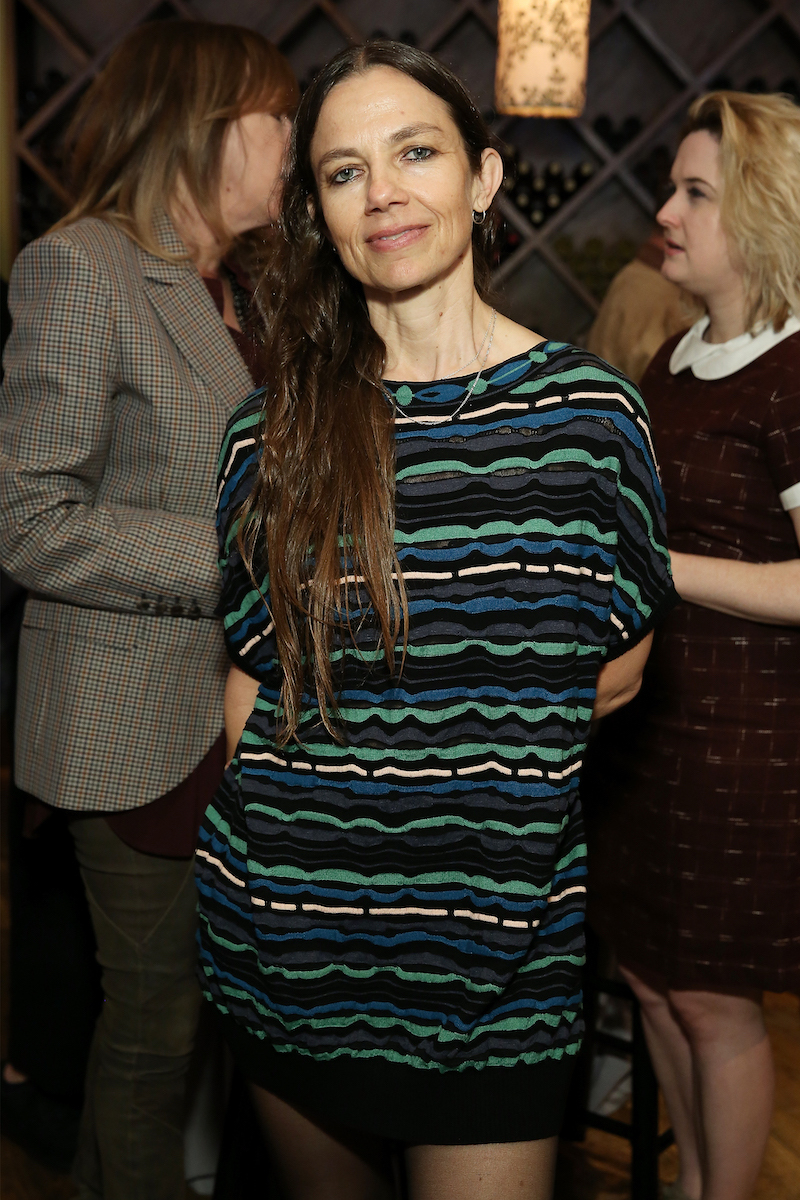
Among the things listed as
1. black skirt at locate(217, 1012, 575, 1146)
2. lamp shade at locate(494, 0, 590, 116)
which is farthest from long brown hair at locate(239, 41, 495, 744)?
lamp shade at locate(494, 0, 590, 116)

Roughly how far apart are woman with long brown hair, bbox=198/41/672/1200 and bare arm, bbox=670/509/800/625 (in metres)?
0.39

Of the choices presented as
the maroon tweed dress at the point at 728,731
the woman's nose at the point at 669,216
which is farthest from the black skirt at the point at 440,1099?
the woman's nose at the point at 669,216

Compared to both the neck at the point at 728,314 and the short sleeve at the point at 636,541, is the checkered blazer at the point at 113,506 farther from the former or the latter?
the neck at the point at 728,314

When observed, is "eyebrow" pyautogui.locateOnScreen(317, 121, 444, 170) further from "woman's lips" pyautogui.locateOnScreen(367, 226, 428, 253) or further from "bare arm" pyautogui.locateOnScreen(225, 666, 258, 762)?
"bare arm" pyautogui.locateOnScreen(225, 666, 258, 762)

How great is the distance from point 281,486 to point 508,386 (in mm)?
283

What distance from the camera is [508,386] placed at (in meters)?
1.27

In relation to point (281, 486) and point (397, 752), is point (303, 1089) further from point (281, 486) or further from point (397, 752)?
point (281, 486)

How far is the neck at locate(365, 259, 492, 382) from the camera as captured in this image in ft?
4.43

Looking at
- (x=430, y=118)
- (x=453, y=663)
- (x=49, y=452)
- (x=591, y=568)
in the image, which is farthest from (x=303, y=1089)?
(x=430, y=118)

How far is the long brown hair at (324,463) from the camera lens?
1.26 m

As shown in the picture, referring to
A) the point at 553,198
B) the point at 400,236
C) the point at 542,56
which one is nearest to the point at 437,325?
the point at 400,236

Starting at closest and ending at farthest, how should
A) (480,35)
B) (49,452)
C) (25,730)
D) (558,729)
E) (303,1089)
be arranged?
(558,729) → (303,1089) → (49,452) → (25,730) → (480,35)

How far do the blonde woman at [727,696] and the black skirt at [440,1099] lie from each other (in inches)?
24.9

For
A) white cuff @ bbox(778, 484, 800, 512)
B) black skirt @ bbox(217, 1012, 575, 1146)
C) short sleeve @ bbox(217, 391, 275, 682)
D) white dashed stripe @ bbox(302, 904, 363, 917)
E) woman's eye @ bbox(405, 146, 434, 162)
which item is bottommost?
black skirt @ bbox(217, 1012, 575, 1146)
